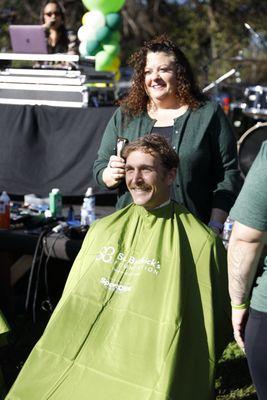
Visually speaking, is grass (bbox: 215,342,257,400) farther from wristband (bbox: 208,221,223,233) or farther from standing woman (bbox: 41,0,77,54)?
standing woman (bbox: 41,0,77,54)

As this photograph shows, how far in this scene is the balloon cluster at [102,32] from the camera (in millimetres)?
6707

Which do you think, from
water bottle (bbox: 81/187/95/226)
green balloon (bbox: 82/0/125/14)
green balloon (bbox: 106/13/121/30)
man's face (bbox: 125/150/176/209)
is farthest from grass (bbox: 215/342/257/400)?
green balloon (bbox: 82/0/125/14)

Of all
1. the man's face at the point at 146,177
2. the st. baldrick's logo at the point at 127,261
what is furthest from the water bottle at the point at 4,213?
the man's face at the point at 146,177

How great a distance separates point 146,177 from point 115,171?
183 mm

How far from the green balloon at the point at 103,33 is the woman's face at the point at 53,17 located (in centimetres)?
80

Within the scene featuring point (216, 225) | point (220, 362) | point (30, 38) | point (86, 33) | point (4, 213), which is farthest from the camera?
point (86, 33)

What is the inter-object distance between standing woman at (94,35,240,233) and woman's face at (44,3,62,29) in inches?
123

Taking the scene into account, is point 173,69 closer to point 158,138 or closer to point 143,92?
point 143,92

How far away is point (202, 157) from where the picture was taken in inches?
121

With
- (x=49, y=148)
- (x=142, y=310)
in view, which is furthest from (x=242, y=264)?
(x=49, y=148)

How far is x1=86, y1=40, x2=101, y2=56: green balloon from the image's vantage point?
6.49m

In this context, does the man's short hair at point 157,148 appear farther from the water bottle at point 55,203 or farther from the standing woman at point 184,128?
the water bottle at point 55,203

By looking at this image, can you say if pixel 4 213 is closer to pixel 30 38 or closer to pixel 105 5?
pixel 30 38

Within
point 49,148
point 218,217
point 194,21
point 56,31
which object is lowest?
point 194,21
